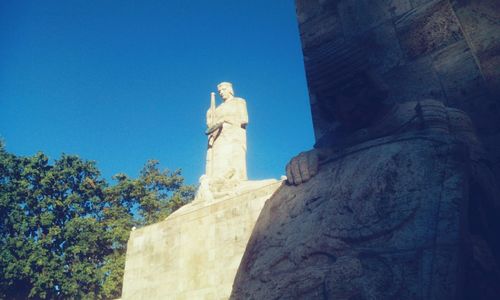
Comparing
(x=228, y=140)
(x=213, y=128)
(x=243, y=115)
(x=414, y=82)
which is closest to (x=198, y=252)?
(x=414, y=82)

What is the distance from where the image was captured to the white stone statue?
8.55m

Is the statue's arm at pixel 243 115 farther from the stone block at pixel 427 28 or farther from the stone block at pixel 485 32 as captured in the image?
the stone block at pixel 485 32

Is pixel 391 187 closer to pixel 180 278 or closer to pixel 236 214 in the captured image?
pixel 236 214

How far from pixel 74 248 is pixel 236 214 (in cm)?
1589

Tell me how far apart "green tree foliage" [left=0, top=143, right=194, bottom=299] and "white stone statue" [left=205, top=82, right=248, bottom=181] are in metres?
12.3

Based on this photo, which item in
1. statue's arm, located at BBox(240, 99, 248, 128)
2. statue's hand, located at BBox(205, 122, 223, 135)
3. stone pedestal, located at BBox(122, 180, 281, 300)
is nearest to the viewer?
stone pedestal, located at BBox(122, 180, 281, 300)

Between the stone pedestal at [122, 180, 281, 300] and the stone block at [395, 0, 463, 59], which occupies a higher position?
the stone block at [395, 0, 463, 59]

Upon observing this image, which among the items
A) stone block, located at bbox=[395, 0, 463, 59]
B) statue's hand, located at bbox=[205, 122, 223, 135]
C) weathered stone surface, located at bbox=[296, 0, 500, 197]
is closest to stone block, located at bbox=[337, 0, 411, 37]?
weathered stone surface, located at bbox=[296, 0, 500, 197]

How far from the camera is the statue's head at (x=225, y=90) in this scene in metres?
10.2

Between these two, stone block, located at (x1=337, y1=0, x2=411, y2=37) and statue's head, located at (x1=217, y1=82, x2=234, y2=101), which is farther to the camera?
statue's head, located at (x1=217, y1=82, x2=234, y2=101)

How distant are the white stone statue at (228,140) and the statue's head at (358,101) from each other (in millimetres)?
5787

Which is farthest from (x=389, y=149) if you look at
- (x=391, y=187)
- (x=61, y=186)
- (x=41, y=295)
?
(x=61, y=186)

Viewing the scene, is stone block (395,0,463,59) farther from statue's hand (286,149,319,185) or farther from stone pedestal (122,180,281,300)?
stone pedestal (122,180,281,300)

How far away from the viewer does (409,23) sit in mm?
2877
